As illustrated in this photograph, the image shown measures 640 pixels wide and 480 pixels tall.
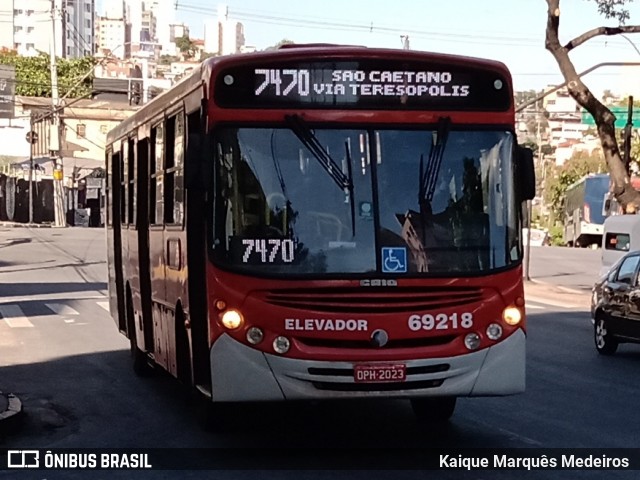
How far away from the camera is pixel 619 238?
31.4 metres

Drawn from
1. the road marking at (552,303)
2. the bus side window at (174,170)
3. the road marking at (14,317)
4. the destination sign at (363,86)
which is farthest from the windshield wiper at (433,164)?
the road marking at (552,303)

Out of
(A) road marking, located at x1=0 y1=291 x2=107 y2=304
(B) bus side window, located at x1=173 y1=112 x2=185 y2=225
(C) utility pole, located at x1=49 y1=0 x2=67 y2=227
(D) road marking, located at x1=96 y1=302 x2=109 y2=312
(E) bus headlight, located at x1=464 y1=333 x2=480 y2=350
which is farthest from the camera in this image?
(C) utility pole, located at x1=49 y1=0 x2=67 y2=227

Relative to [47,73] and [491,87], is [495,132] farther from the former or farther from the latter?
[47,73]

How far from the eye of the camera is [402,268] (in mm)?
9625

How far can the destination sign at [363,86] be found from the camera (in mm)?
9789

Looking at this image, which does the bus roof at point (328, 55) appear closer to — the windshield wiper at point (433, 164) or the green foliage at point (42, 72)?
the windshield wiper at point (433, 164)

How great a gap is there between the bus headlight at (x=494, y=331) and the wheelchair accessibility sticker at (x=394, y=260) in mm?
823

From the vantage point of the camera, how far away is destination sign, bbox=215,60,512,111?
32.1 feet

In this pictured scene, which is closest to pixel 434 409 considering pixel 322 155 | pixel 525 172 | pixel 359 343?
pixel 359 343

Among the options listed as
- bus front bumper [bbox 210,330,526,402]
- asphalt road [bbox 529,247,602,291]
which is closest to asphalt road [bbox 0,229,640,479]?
bus front bumper [bbox 210,330,526,402]

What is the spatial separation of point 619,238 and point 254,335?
2323 cm

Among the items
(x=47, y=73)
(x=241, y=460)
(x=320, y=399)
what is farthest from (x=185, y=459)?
(x=47, y=73)

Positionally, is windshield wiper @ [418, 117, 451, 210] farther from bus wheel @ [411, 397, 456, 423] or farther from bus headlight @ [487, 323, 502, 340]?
bus wheel @ [411, 397, 456, 423]

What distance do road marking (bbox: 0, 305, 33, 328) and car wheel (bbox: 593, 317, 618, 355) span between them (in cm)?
966
